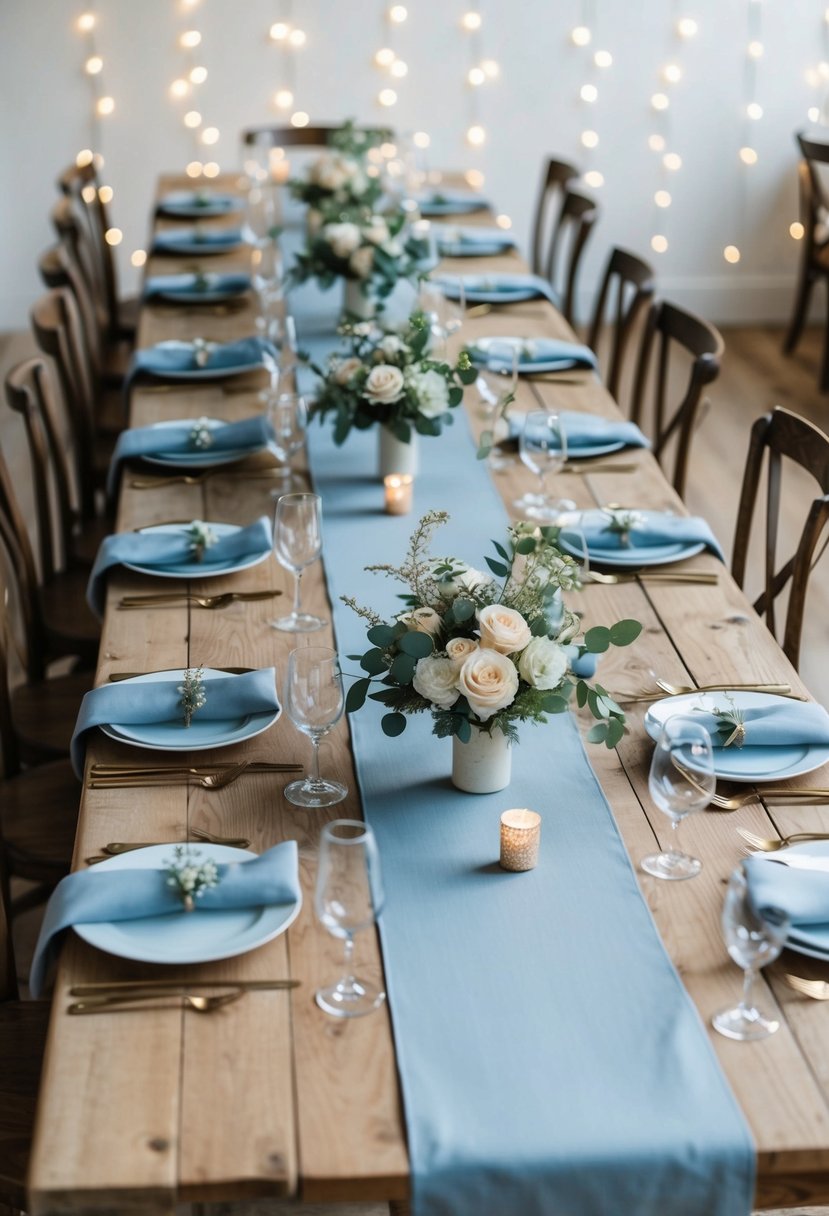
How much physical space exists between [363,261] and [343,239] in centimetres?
7

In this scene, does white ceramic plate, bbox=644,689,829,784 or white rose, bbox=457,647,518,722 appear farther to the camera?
white ceramic plate, bbox=644,689,829,784

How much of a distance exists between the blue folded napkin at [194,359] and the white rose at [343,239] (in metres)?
0.34

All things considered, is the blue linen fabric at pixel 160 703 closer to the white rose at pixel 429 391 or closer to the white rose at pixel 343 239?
the white rose at pixel 429 391

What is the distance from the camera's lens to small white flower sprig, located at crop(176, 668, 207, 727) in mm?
1961

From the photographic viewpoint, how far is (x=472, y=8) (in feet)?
19.5

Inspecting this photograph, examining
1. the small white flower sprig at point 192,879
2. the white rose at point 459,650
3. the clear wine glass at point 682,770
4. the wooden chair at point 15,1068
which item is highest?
the white rose at point 459,650

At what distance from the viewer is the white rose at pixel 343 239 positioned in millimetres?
3484

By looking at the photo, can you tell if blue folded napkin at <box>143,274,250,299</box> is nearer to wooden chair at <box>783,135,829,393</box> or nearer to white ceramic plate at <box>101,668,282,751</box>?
white ceramic plate at <box>101,668,282,751</box>

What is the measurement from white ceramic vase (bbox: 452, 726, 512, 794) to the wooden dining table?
0.14 meters

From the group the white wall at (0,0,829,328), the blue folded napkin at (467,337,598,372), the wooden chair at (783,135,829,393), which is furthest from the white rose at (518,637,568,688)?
the white wall at (0,0,829,328)

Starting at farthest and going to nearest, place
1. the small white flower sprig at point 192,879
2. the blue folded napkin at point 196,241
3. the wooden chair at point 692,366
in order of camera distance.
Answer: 1. the blue folded napkin at point 196,241
2. the wooden chair at point 692,366
3. the small white flower sprig at point 192,879

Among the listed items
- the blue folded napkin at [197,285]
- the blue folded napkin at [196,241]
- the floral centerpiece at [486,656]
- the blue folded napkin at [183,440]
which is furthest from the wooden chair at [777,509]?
the blue folded napkin at [196,241]

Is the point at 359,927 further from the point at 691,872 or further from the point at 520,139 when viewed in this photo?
the point at 520,139

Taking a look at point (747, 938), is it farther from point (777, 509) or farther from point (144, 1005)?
point (777, 509)
